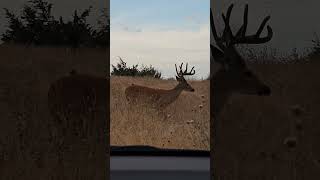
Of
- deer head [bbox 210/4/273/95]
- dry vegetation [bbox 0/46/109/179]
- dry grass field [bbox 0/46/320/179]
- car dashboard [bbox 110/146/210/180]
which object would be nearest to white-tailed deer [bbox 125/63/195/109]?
deer head [bbox 210/4/273/95]

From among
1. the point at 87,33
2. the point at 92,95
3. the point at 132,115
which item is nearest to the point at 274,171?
the point at 92,95

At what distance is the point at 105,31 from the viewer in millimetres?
5012

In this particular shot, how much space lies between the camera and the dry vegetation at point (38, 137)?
3664 millimetres

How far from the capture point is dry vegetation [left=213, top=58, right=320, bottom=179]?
339cm

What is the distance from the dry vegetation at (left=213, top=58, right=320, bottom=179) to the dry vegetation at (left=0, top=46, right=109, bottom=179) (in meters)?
0.86

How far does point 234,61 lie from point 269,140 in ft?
6.12

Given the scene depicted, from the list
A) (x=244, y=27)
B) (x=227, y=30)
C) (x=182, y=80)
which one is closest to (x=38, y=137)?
(x=227, y=30)

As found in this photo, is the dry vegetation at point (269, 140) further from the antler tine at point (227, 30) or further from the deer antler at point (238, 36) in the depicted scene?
the antler tine at point (227, 30)

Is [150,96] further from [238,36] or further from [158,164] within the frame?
[158,164]

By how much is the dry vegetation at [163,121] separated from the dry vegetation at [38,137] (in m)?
0.74

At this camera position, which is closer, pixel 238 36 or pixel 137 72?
pixel 238 36

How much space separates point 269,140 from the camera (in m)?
3.55

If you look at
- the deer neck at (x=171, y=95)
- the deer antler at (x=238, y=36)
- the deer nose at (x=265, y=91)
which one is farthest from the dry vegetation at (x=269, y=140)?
the deer neck at (x=171, y=95)

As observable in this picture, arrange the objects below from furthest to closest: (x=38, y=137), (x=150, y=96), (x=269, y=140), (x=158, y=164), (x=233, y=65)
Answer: (x=150, y=96) → (x=233, y=65) → (x=38, y=137) → (x=269, y=140) → (x=158, y=164)
